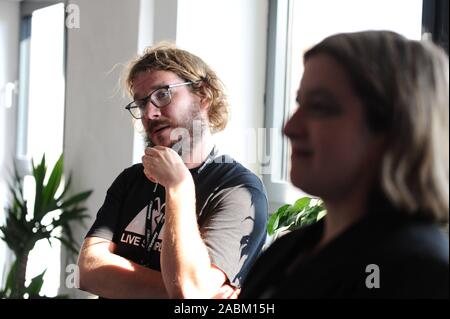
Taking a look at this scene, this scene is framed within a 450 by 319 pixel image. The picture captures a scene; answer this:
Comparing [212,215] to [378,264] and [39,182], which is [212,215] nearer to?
[378,264]

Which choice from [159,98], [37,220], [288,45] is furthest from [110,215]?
[37,220]

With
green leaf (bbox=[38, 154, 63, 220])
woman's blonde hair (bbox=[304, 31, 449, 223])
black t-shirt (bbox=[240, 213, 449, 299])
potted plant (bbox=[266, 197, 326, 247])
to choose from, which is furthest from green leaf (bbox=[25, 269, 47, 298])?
woman's blonde hair (bbox=[304, 31, 449, 223])

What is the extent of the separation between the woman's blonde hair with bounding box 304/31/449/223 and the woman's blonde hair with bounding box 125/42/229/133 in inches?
40.6

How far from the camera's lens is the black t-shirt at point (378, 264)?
65 cm

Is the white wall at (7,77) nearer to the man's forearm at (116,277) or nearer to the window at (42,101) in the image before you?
the window at (42,101)

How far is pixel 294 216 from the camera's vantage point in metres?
1.95

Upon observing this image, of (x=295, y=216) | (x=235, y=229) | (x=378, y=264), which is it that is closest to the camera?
(x=378, y=264)

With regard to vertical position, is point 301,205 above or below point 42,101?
below

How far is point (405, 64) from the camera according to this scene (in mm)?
707

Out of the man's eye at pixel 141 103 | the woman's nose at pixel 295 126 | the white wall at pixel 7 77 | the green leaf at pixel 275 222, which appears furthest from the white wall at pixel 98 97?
the woman's nose at pixel 295 126

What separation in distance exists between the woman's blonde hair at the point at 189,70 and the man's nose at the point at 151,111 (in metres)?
0.10

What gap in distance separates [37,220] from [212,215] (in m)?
2.09

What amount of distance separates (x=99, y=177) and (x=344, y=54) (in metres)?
2.38

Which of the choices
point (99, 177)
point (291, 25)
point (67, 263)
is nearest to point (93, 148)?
point (99, 177)
